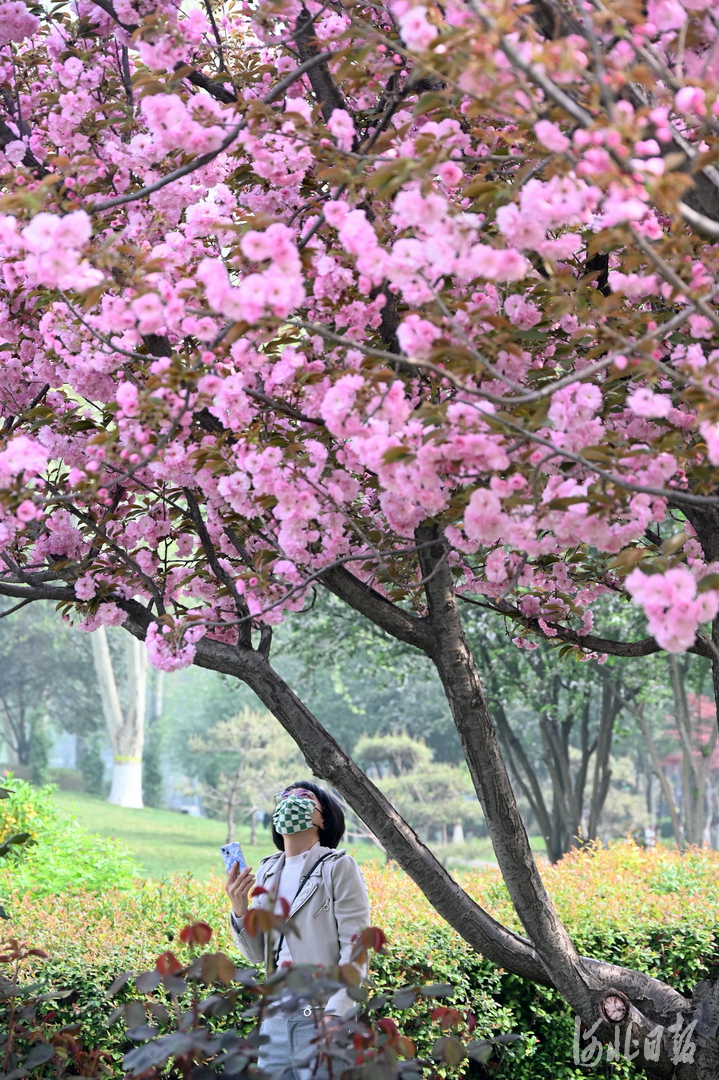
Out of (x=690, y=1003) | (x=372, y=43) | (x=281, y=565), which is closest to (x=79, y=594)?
(x=281, y=565)

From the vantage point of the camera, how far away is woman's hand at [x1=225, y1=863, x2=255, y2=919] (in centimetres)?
288

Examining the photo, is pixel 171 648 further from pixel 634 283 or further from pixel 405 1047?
pixel 634 283

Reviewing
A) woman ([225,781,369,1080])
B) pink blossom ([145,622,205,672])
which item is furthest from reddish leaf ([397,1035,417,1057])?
pink blossom ([145,622,205,672])

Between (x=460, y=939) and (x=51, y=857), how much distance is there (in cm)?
317

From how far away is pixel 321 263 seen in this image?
237 cm

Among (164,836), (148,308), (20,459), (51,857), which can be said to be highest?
(148,308)

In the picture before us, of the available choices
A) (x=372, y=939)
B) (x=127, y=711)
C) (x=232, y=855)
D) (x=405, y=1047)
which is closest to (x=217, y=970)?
(x=372, y=939)

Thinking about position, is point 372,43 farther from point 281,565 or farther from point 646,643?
point 646,643

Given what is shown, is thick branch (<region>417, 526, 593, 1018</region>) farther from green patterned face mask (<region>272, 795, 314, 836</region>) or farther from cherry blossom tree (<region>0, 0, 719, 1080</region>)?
green patterned face mask (<region>272, 795, 314, 836</region>)

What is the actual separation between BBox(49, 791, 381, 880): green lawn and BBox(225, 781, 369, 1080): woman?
1221cm

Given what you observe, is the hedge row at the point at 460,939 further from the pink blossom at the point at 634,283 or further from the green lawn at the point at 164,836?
the green lawn at the point at 164,836

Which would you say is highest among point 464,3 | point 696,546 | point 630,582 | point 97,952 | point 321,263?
point 464,3

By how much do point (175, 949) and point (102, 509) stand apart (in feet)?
6.79

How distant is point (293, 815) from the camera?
2980mm
